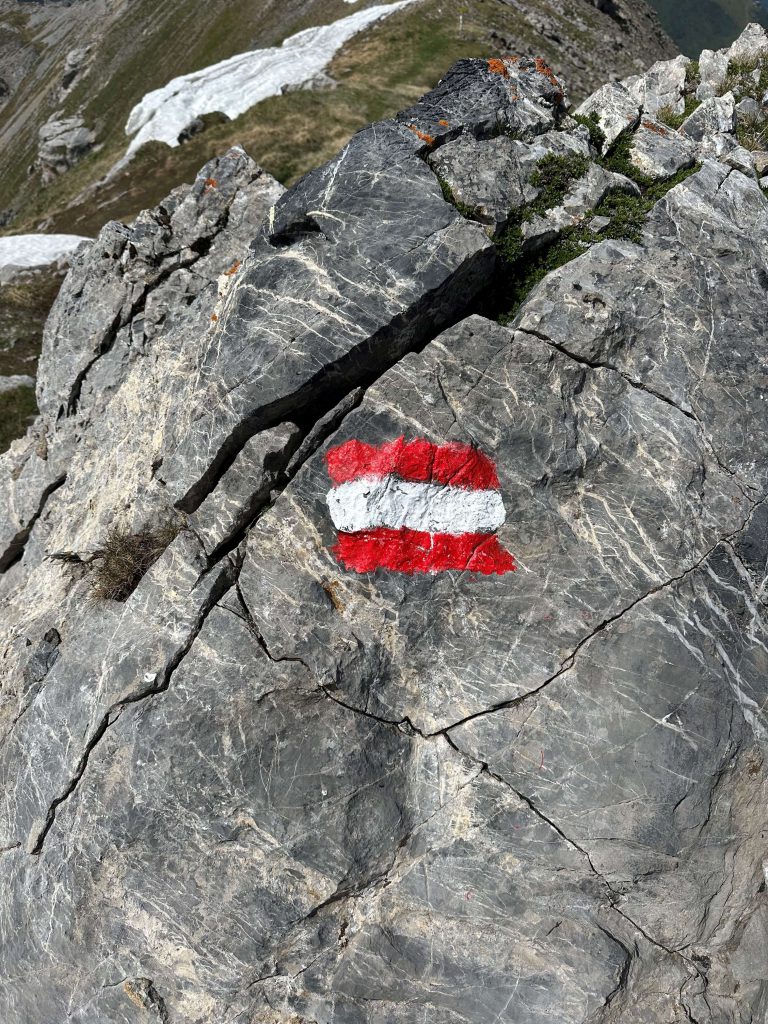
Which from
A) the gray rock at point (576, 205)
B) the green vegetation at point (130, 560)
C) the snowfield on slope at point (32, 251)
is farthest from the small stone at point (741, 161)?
the snowfield on slope at point (32, 251)

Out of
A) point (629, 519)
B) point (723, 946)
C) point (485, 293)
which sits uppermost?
point (485, 293)

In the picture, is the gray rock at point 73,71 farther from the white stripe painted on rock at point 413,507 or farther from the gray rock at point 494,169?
the white stripe painted on rock at point 413,507

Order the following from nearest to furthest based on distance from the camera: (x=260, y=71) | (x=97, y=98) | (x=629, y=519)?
1. (x=629, y=519)
2. (x=260, y=71)
3. (x=97, y=98)

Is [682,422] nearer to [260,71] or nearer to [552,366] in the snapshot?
[552,366]

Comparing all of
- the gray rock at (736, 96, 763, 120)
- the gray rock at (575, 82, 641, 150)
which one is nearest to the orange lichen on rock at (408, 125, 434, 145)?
the gray rock at (575, 82, 641, 150)

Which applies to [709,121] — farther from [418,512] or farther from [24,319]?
[24,319]

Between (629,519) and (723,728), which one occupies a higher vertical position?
(629,519)

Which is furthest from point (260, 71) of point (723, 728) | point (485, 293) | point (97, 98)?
point (723, 728)
